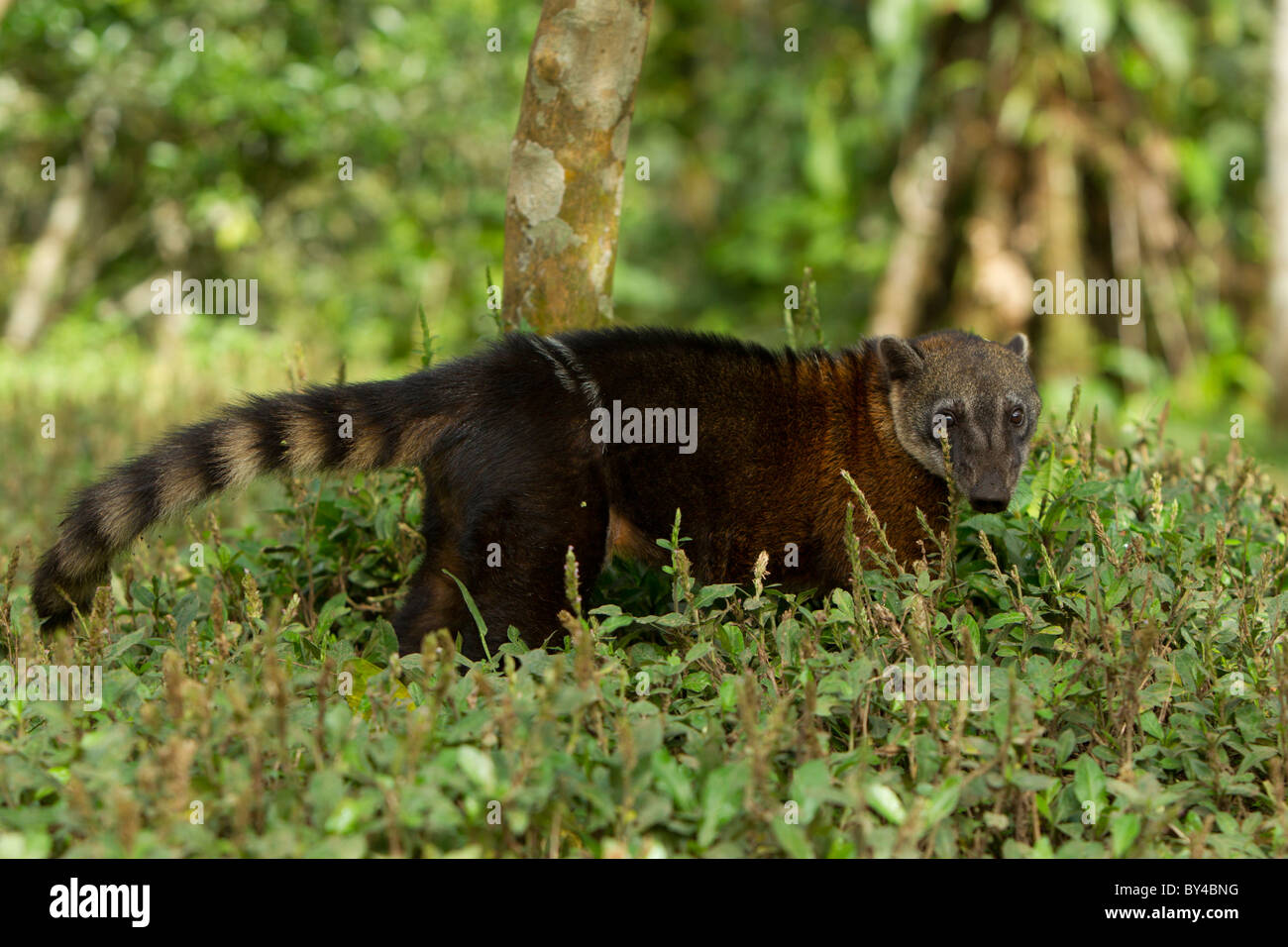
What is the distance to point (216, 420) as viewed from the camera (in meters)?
4.15

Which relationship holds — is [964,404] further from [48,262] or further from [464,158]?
[48,262]

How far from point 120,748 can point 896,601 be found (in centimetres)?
228

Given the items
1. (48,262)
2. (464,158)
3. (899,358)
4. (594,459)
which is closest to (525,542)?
(594,459)

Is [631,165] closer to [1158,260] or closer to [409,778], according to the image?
[1158,260]

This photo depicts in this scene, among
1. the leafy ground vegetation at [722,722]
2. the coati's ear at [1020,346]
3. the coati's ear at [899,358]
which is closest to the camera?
the leafy ground vegetation at [722,722]

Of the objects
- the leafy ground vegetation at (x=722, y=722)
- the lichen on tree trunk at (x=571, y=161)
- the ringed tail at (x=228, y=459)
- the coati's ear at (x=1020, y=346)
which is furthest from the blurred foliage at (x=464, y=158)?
the leafy ground vegetation at (x=722, y=722)

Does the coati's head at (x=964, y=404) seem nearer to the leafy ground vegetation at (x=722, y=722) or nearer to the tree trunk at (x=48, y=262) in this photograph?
the leafy ground vegetation at (x=722, y=722)

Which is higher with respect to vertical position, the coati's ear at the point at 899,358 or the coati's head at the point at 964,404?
the coati's ear at the point at 899,358

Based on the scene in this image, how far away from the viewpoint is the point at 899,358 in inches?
189

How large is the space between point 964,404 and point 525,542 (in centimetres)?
172

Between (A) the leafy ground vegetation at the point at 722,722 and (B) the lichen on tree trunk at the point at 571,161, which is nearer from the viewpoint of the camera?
(A) the leafy ground vegetation at the point at 722,722

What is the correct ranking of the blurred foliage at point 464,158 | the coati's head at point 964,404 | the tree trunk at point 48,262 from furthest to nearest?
the tree trunk at point 48,262 < the blurred foliage at point 464,158 < the coati's head at point 964,404

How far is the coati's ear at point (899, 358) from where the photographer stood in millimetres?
4766
